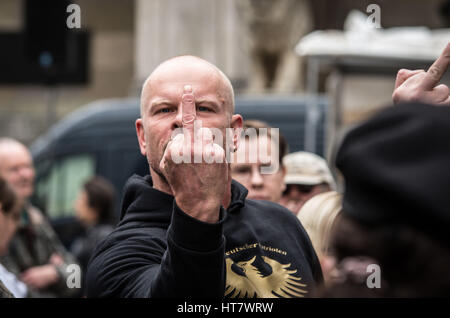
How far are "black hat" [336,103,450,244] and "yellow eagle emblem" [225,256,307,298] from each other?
68 centimetres

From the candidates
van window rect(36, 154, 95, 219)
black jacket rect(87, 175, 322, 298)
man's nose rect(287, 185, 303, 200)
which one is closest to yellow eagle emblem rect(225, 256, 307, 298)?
black jacket rect(87, 175, 322, 298)

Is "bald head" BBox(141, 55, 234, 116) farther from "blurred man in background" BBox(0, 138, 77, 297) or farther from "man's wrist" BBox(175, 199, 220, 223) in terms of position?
"blurred man in background" BBox(0, 138, 77, 297)

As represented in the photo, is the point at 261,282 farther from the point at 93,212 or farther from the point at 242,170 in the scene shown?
the point at 93,212

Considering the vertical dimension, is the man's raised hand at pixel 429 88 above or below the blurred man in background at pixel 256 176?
above

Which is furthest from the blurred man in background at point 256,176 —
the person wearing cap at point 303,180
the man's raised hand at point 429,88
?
the man's raised hand at point 429,88

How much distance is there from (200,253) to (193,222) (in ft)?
0.19

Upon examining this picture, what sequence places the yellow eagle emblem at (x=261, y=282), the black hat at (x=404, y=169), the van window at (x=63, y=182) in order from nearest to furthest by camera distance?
the black hat at (x=404, y=169) < the yellow eagle emblem at (x=261, y=282) < the van window at (x=63, y=182)

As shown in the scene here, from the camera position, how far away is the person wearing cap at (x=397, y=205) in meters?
1.11

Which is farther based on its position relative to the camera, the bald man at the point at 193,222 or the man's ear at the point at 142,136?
the man's ear at the point at 142,136

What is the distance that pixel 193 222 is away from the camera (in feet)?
5.06

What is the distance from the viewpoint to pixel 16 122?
23078 millimetres

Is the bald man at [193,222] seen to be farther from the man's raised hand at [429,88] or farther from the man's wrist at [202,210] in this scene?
the man's raised hand at [429,88]

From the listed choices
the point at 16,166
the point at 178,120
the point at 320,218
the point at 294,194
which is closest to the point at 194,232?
the point at 178,120

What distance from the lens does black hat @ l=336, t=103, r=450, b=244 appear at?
1.11 m
